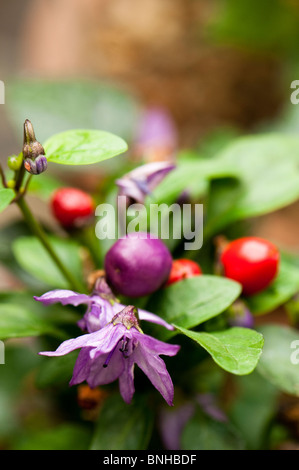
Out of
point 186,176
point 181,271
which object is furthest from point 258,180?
point 181,271

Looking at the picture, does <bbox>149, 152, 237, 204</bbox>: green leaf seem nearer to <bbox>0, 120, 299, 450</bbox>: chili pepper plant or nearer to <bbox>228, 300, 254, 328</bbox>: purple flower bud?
<bbox>0, 120, 299, 450</bbox>: chili pepper plant

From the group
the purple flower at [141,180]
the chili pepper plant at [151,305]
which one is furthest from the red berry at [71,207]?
the purple flower at [141,180]

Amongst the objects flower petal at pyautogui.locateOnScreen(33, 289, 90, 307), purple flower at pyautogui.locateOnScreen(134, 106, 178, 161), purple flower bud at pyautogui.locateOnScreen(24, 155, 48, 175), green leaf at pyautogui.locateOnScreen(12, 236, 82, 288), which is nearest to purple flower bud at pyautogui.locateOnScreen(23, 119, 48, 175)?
purple flower bud at pyautogui.locateOnScreen(24, 155, 48, 175)

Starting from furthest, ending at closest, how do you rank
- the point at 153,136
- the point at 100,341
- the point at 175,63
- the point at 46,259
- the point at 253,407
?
the point at 175,63
the point at 153,136
the point at 253,407
the point at 46,259
the point at 100,341

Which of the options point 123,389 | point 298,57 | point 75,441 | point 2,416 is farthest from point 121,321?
point 298,57

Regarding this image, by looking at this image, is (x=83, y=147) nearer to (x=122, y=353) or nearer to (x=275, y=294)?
(x=122, y=353)
